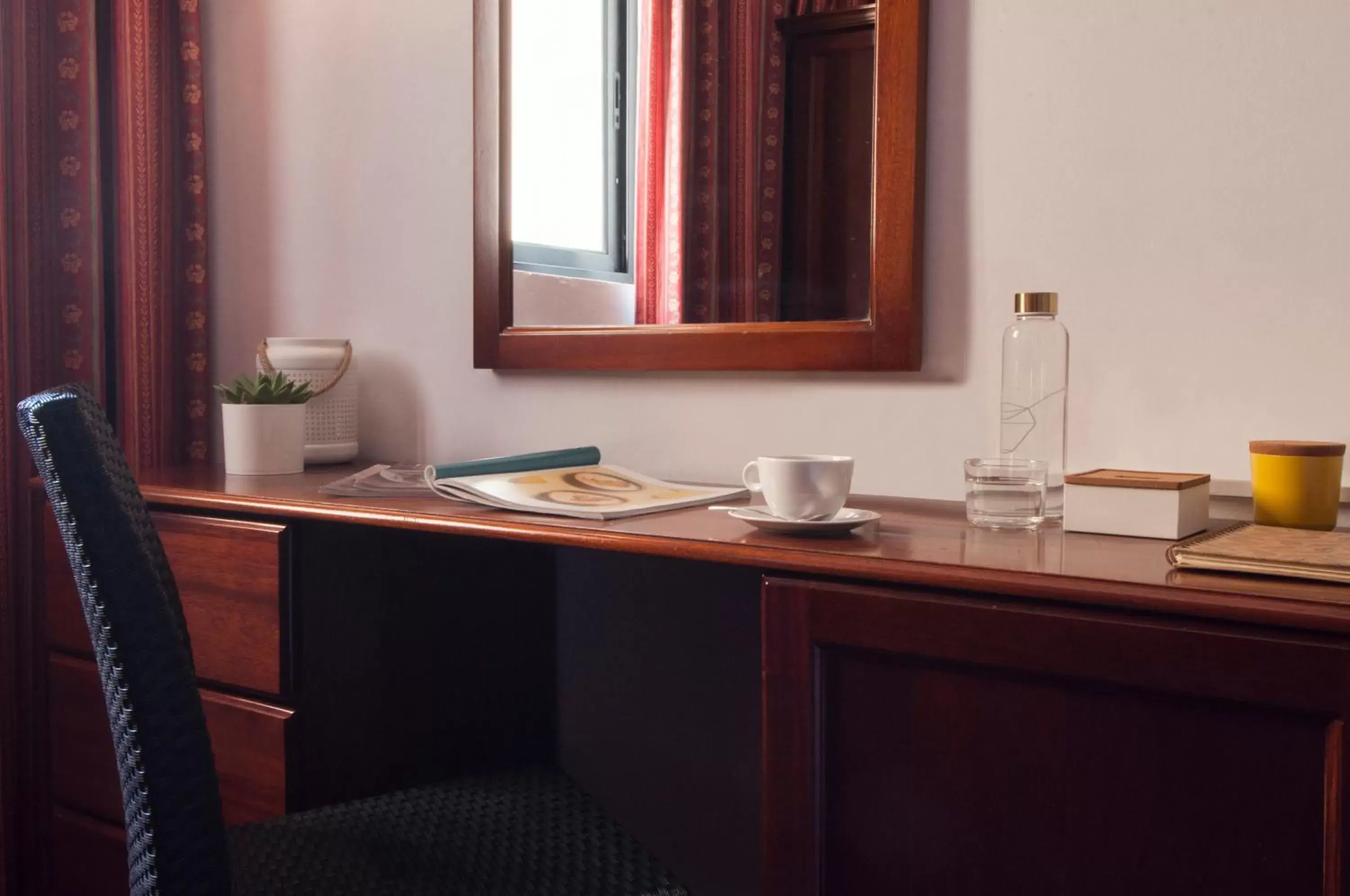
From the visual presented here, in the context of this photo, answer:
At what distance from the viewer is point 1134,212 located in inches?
46.7

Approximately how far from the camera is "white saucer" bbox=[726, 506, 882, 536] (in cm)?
100

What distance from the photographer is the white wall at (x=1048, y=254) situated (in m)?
1.10

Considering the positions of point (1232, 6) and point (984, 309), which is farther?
point (984, 309)

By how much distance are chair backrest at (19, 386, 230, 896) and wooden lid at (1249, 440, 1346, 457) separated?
2.98 ft

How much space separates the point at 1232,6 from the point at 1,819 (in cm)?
197

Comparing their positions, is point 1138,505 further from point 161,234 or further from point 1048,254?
point 161,234

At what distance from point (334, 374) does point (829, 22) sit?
0.88 metres

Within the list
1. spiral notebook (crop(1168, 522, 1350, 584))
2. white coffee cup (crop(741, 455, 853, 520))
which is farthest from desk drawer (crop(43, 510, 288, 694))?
spiral notebook (crop(1168, 522, 1350, 584))

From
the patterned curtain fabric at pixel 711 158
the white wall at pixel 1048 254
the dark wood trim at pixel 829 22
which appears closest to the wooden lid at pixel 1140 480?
the white wall at pixel 1048 254

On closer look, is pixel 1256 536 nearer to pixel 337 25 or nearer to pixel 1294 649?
pixel 1294 649

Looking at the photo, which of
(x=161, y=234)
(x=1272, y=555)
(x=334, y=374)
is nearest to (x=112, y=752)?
(x=334, y=374)

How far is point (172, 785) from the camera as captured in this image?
783 millimetres

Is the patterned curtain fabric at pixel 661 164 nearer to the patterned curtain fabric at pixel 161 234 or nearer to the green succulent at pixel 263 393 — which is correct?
the green succulent at pixel 263 393

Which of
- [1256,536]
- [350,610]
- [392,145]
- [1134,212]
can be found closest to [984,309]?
[1134,212]
